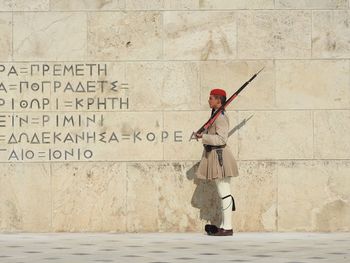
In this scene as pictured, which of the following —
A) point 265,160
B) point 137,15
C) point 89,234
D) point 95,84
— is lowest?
point 89,234

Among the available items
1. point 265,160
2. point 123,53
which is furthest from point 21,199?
point 265,160

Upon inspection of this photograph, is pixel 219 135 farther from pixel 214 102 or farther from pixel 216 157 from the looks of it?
pixel 214 102

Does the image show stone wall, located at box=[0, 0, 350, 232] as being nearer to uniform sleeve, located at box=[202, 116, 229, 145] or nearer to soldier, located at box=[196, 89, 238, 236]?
soldier, located at box=[196, 89, 238, 236]

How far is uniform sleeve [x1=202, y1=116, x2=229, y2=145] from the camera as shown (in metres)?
15.5

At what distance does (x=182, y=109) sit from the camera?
1634 cm

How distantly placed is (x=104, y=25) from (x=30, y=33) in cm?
116

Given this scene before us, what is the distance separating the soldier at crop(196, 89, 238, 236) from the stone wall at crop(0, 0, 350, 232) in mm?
568

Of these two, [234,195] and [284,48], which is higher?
[284,48]

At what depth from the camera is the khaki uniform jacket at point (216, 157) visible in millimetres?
15539

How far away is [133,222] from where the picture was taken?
16.2m

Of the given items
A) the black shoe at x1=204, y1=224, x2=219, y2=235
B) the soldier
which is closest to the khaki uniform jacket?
the soldier

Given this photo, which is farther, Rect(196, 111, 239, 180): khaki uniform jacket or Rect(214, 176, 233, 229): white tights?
Rect(214, 176, 233, 229): white tights

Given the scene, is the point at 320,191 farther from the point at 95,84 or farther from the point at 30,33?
the point at 30,33

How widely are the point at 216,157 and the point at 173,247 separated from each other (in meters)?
2.05
